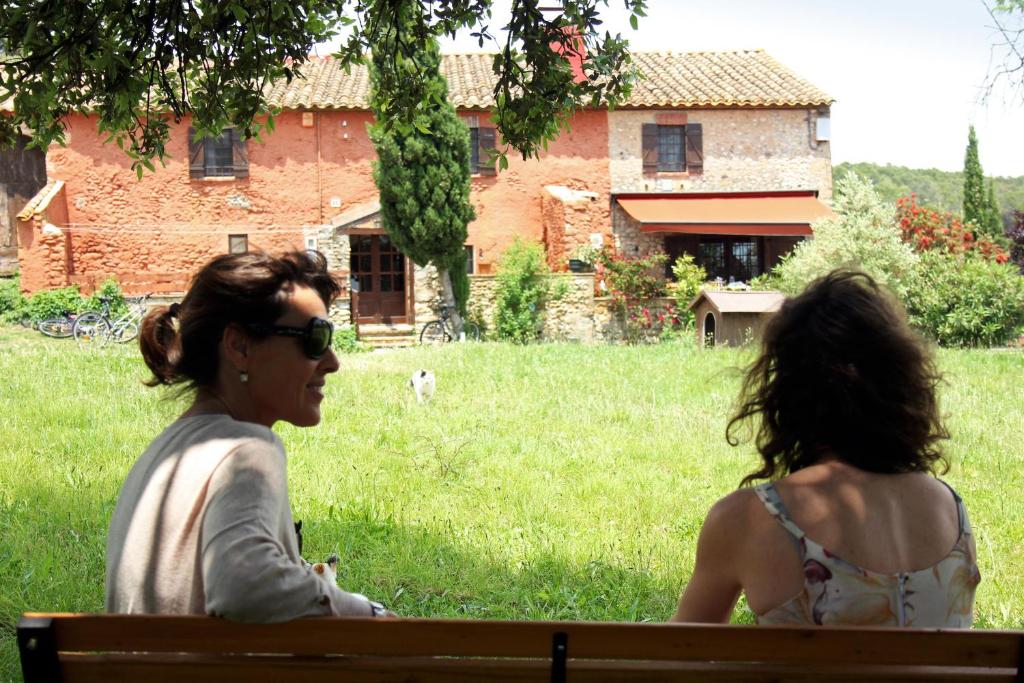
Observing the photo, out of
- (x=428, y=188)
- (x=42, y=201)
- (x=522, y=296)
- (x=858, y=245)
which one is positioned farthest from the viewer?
(x=42, y=201)

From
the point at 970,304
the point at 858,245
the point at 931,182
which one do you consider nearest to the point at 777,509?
the point at 970,304

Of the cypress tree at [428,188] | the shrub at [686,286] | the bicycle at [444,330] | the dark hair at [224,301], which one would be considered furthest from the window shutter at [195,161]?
the dark hair at [224,301]

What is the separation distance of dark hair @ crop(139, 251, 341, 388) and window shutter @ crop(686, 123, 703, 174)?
23.6m

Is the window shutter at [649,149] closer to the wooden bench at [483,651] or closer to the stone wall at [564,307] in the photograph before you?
the stone wall at [564,307]

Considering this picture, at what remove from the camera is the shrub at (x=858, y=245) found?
18.2 meters

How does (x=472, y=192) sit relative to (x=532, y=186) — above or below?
below

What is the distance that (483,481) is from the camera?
6781 millimetres

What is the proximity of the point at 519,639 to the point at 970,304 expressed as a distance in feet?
56.7

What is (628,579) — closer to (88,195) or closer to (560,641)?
(560,641)

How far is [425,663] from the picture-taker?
183cm

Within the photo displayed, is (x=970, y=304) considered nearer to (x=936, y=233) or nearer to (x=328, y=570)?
(x=936, y=233)

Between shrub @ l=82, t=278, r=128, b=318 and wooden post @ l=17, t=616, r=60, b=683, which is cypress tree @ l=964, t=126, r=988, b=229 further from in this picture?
wooden post @ l=17, t=616, r=60, b=683

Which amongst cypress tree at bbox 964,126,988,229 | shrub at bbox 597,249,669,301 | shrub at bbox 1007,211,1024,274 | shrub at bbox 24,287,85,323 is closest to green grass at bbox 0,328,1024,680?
shrub at bbox 597,249,669,301

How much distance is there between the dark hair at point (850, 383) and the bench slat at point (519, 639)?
0.38 meters
